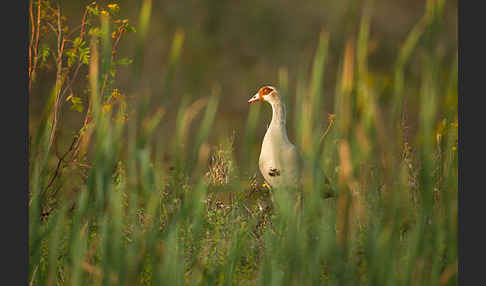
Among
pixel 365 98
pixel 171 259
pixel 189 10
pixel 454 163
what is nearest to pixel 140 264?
pixel 171 259

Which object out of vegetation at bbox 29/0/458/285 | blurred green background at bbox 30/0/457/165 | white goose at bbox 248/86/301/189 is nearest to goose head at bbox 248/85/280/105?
white goose at bbox 248/86/301/189

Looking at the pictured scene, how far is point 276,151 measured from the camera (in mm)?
3375

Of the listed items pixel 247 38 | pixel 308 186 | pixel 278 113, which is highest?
pixel 247 38

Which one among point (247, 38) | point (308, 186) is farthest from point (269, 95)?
point (247, 38)

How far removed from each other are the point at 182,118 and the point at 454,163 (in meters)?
1.14

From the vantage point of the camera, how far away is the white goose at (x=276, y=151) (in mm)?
3236

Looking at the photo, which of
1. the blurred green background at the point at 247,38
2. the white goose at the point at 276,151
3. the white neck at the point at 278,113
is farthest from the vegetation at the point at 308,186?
the blurred green background at the point at 247,38

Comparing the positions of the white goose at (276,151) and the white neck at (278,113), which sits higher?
the white neck at (278,113)

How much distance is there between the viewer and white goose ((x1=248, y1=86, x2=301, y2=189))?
10.6 feet

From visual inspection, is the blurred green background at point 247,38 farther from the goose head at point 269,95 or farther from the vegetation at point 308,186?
the vegetation at point 308,186

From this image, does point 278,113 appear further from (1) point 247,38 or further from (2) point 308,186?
(1) point 247,38

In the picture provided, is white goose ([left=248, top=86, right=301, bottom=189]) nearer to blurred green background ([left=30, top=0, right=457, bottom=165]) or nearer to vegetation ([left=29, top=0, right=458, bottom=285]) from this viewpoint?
vegetation ([left=29, top=0, right=458, bottom=285])

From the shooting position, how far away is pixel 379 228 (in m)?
2.30

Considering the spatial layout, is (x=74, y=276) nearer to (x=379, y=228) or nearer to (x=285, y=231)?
(x=285, y=231)
